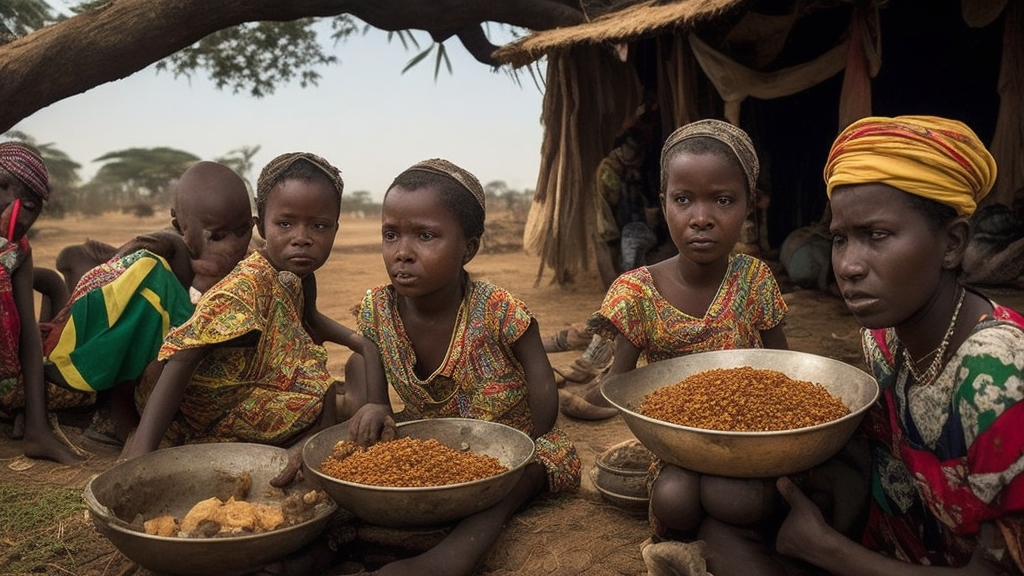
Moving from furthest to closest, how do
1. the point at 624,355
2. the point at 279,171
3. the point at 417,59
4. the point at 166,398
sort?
the point at 417,59 < the point at 279,171 < the point at 624,355 < the point at 166,398

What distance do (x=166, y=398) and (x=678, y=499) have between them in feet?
5.21

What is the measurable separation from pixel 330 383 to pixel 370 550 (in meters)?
0.88

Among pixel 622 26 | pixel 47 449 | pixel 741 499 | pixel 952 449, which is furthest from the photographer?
pixel 622 26

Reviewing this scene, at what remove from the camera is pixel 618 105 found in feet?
25.9

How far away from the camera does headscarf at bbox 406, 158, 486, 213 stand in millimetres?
2604

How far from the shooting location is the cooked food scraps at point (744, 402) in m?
1.90

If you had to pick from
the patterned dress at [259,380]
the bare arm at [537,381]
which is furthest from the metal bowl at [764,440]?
the patterned dress at [259,380]

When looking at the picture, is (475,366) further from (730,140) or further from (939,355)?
(939,355)

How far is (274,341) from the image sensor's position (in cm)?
295

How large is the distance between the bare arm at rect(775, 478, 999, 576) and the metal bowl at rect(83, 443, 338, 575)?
1139 mm

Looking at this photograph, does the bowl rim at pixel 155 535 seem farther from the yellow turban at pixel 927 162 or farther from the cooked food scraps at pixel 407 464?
the yellow turban at pixel 927 162

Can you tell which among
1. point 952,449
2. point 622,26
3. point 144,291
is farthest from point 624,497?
point 622,26

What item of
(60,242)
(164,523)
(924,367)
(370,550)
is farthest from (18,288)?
(60,242)

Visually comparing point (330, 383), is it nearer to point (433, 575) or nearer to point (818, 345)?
point (433, 575)
